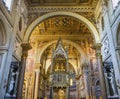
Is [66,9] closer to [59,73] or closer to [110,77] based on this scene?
[59,73]

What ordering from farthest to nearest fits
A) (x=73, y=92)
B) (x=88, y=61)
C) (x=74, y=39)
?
(x=73, y=92) < (x=74, y=39) < (x=88, y=61)

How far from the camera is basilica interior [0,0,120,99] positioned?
8.74 metres

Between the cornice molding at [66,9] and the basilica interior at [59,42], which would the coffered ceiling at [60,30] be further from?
the cornice molding at [66,9]

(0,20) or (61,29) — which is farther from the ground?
(61,29)

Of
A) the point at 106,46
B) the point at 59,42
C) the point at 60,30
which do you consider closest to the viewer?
the point at 106,46

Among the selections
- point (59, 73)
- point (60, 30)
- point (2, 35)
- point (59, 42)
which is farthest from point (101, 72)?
point (60, 30)

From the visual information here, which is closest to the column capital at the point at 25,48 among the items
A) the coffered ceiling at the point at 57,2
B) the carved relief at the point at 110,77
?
the coffered ceiling at the point at 57,2

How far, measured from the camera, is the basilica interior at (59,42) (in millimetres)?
8741

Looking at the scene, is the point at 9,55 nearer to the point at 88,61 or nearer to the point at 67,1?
the point at 67,1

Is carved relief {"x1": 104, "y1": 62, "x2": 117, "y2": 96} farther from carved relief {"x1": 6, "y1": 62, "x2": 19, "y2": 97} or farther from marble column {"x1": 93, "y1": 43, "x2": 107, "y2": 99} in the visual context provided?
carved relief {"x1": 6, "y1": 62, "x2": 19, "y2": 97}

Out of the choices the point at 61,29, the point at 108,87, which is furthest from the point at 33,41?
the point at 108,87

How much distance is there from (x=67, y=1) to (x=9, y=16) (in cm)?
620

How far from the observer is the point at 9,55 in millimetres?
8680

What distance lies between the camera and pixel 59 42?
57.5ft
